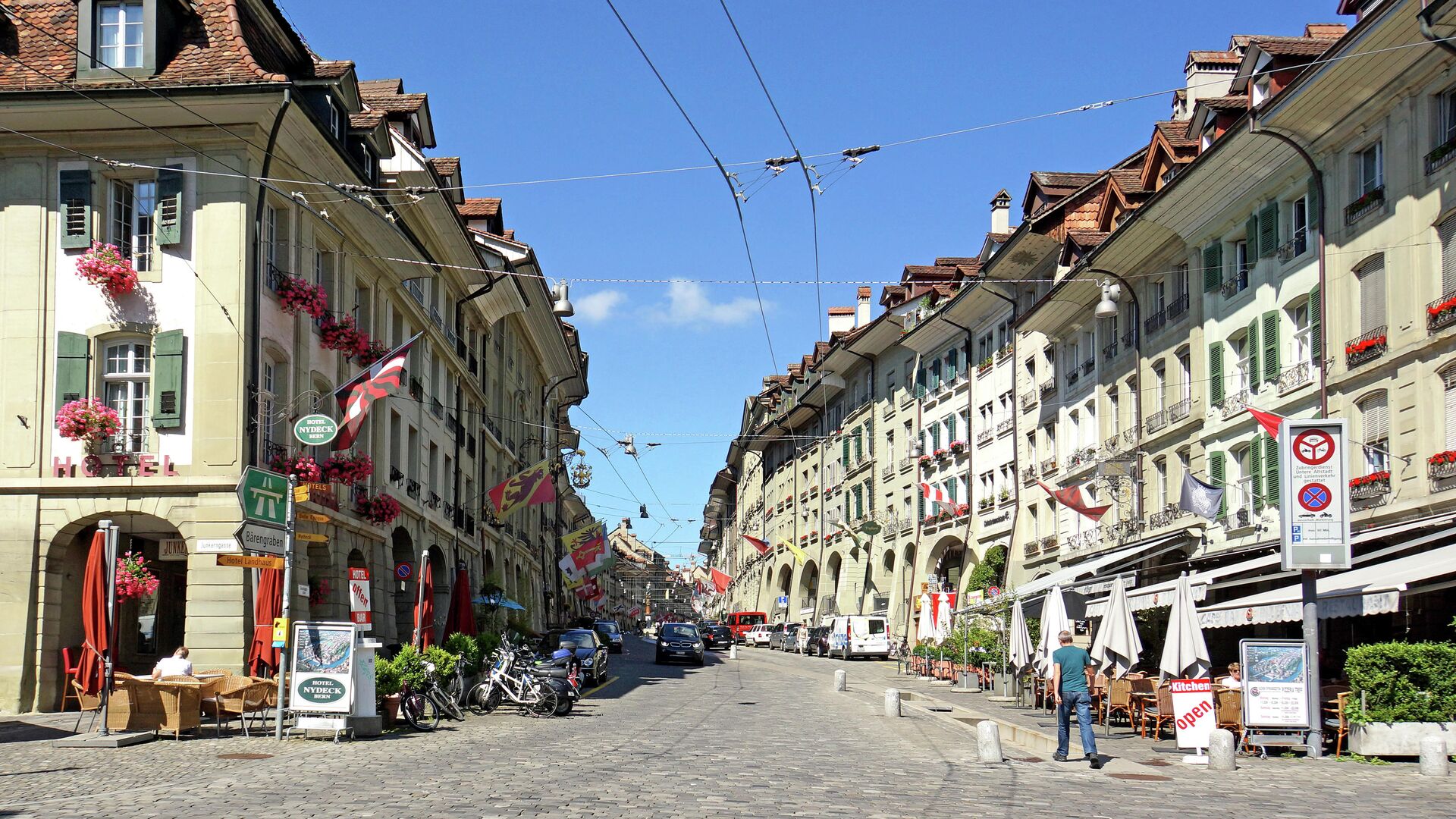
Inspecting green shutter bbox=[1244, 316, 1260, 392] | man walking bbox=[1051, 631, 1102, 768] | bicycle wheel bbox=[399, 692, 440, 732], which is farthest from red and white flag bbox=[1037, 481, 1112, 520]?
man walking bbox=[1051, 631, 1102, 768]

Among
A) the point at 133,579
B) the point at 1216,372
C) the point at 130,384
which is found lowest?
the point at 133,579

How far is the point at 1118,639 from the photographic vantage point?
22.2 meters

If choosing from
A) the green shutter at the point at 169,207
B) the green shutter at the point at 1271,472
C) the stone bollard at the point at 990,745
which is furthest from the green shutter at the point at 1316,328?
the green shutter at the point at 169,207

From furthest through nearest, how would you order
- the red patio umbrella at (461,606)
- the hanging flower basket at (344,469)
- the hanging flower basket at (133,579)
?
the red patio umbrella at (461,606)
the hanging flower basket at (344,469)
the hanging flower basket at (133,579)

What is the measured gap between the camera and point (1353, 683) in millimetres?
18438

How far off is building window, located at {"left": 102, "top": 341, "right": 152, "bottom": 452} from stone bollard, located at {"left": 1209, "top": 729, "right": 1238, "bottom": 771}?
17.7 metres

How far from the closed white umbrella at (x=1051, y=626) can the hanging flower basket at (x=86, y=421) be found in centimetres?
1557

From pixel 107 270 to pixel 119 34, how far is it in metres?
4.27

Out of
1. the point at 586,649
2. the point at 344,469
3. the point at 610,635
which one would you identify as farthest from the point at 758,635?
the point at 344,469

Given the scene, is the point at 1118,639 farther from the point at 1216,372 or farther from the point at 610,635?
the point at 610,635

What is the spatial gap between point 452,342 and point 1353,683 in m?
29.6

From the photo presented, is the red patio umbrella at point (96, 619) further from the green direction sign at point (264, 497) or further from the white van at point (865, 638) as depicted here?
the white van at point (865, 638)

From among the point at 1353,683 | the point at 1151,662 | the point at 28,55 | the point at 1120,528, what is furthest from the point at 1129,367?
the point at 28,55

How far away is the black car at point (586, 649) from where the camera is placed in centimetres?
3725
